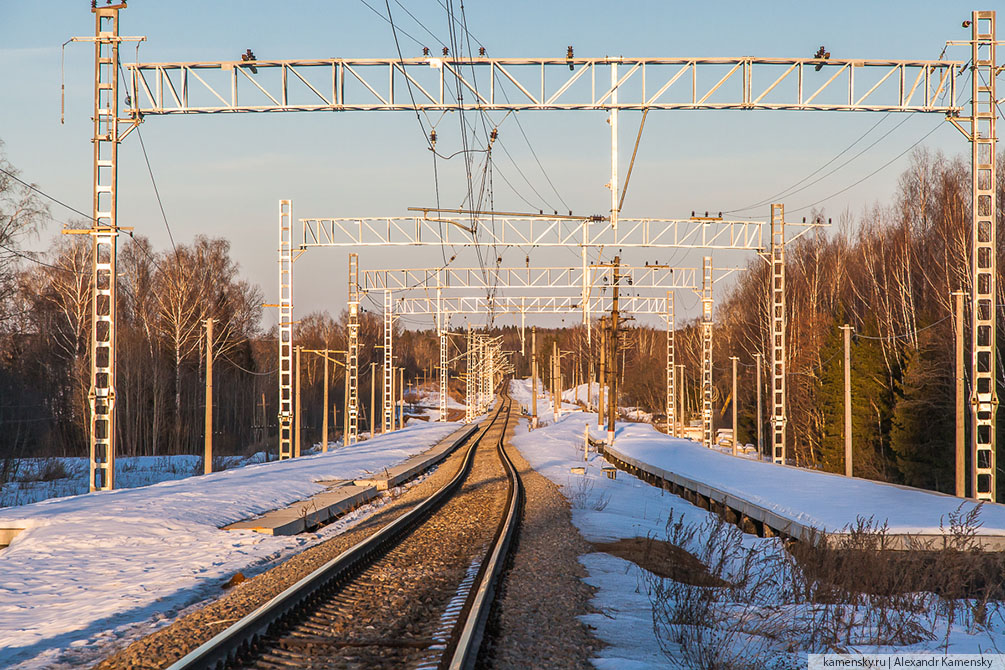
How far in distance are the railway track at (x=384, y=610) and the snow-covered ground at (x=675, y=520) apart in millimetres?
1213

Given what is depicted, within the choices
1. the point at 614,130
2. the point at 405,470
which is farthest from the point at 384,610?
the point at 405,470

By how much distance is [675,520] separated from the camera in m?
18.0

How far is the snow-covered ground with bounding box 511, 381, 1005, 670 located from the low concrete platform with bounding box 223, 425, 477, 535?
4441 mm

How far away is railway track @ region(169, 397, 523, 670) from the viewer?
6.65m

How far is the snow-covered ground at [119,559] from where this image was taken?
24.8 ft

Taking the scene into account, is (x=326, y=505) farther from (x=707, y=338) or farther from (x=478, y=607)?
(x=707, y=338)

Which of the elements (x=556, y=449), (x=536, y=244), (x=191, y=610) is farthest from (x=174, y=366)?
(x=191, y=610)

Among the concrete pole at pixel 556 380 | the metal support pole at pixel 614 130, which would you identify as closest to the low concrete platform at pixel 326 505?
the metal support pole at pixel 614 130

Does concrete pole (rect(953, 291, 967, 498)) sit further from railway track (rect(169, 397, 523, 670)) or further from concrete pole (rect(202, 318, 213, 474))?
concrete pole (rect(202, 318, 213, 474))

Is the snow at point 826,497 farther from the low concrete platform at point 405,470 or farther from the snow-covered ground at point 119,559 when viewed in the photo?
the snow-covered ground at point 119,559

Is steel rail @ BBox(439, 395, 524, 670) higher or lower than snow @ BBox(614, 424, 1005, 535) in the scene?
higher

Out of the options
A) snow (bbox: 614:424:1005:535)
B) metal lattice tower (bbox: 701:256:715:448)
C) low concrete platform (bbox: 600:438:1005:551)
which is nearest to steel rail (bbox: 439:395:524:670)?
low concrete platform (bbox: 600:438:1005:551)

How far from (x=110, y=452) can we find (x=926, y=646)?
1578 cm

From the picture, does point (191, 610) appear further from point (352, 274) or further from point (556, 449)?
point (352, 274)
